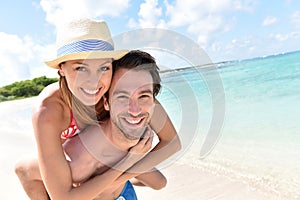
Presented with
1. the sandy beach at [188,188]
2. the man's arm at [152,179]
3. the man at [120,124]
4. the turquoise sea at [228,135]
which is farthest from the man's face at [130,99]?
the sandy beach at [188,188]

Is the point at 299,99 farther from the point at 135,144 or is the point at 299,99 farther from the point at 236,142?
the point at 135,144

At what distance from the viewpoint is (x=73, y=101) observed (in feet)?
7.35

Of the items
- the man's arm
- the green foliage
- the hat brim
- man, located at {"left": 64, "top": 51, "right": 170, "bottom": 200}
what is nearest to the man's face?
man, located at {"left": 64, "top": 51, "right": 170, "bottom": 200}

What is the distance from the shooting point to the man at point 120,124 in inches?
86.4

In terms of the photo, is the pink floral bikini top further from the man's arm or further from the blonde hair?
the man's arm

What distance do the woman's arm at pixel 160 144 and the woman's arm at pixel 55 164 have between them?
22 cm

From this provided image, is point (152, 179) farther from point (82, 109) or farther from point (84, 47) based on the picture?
point (84, 47)

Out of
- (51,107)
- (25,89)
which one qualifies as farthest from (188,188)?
(25,89)

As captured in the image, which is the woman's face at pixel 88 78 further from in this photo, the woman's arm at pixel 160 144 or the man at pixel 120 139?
the woman's arm at pixel 160 144

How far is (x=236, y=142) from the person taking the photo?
20.8 ft

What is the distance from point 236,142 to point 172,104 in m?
2.46

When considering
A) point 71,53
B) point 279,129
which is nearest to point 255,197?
point 71,53

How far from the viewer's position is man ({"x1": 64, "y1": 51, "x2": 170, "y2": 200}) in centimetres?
220

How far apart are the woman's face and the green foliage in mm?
37845
